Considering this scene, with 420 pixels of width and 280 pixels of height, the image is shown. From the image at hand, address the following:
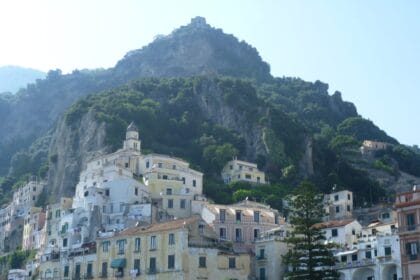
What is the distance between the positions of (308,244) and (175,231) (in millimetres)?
13031

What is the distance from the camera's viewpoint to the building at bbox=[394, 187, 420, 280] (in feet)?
178

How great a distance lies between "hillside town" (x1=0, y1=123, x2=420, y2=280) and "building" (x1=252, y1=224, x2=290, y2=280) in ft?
0.34

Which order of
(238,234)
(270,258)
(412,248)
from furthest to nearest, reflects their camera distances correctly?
(238,234) < (270,258) < (412,248)

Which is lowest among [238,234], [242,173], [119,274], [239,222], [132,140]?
[119,274]

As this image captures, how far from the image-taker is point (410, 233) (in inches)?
2157

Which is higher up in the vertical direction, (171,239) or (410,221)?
(410,221)

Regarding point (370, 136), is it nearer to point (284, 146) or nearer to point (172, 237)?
point (284, 146)

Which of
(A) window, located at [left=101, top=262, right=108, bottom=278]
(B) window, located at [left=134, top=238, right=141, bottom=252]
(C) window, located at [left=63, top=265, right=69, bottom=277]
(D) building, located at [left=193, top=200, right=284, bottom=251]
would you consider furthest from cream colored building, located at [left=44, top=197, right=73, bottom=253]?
(D) building, located at [left=193, top=200, right=284, bottom=251]

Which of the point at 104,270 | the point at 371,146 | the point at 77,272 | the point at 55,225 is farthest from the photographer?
the point at 371,146

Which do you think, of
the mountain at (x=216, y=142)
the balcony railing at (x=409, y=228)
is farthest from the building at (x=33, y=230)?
the balcony railing at (x=409, y=228)

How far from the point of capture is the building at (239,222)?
76.9m

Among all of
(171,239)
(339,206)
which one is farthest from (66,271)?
(339,206)

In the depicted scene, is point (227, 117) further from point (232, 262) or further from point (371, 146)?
point (232, 262)

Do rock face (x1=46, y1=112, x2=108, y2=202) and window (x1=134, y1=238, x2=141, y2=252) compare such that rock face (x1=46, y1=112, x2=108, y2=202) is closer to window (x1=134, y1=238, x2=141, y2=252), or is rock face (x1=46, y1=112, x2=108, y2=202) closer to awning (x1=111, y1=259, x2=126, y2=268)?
awning (x1=111, y1=259, x2=126, y2=268)
